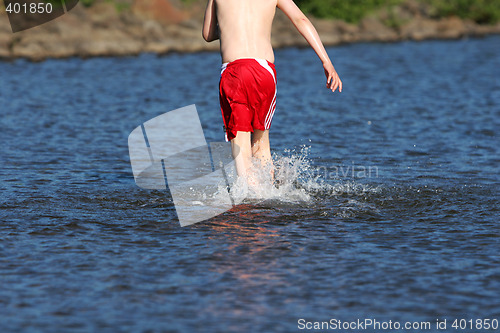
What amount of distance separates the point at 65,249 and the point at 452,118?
30.5 feet

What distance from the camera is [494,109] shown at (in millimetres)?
14766

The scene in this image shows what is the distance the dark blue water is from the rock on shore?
17.8m

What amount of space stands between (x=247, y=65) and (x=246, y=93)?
240mm

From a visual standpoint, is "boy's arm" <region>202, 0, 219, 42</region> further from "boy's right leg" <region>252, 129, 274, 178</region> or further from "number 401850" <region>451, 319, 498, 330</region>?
"number 401850" <region>451, 319, 498, 330</region>

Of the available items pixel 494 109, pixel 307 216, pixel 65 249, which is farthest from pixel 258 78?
pixel 494 109

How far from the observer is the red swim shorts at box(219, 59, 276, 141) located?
684cm

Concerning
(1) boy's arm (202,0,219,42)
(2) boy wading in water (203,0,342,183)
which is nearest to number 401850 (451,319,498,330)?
(2) boy wading in water (203,0,342,183)

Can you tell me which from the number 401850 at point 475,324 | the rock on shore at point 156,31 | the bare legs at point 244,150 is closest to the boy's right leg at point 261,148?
the bare legs at point 244,150

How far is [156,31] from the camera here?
122ft

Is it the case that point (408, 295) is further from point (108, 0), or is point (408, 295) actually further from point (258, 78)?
point (108, 0)

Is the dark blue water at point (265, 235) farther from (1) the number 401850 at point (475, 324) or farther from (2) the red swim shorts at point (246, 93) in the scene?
(2) the red swim shorts at point (246, 93)

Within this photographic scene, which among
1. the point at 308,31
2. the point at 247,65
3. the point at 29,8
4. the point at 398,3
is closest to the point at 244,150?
the point at 247,65

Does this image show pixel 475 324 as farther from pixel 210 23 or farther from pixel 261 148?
pixel 210 23

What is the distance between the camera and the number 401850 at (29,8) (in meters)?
35.6
